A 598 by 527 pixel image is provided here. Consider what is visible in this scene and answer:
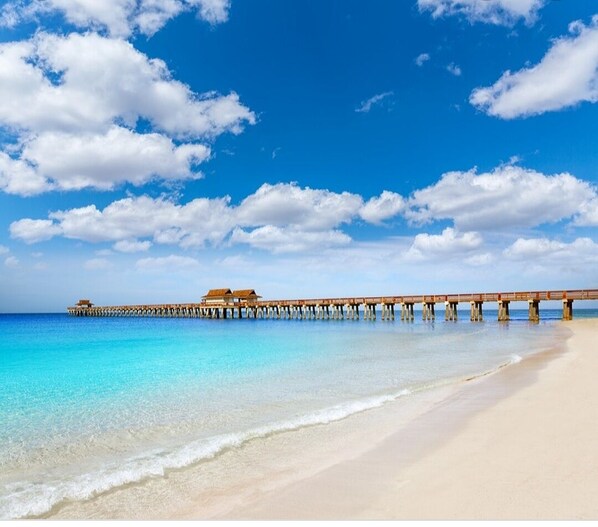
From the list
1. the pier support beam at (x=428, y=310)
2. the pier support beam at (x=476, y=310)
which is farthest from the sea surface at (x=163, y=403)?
the pier support beam at (x=428, y=310)

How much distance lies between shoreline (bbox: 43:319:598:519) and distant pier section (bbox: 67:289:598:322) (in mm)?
37083

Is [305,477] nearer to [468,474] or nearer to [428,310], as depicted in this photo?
[468,474]

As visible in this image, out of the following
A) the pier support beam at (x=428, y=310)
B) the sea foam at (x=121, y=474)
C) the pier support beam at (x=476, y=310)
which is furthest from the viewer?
the pier support beam at (x=428, y=310)

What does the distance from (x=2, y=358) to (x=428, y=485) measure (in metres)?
21.0

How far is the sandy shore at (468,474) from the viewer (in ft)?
11.5

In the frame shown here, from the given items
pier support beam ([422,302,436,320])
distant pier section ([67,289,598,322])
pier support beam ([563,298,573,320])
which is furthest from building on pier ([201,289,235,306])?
pier support beam ([563,298,573,320])

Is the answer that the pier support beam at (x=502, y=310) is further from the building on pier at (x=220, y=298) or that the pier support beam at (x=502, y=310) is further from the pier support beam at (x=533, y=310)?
the building on pier at (x=220, y=298)

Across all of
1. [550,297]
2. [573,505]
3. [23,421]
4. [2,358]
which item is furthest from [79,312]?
[573,505]

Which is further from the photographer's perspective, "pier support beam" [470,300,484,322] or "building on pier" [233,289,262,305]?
"building on pier" [233,289,262,305]

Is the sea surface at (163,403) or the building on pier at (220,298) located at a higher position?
the building on pier at (220,298)

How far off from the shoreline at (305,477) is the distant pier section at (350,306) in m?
37.1

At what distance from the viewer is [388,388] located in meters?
9.79

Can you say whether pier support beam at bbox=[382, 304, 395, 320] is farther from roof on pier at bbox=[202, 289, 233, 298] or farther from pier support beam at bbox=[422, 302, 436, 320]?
roof on pier at bbox=[202, 289, 233, 298]

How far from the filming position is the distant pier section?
39562mm
